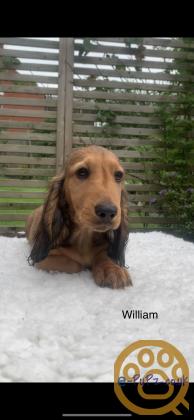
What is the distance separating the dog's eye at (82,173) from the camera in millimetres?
2164

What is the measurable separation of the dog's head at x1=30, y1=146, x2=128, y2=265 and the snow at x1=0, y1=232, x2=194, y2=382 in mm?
208

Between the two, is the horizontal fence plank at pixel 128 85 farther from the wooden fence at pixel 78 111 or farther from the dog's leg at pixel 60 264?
the dog's leg at pixel 60 264

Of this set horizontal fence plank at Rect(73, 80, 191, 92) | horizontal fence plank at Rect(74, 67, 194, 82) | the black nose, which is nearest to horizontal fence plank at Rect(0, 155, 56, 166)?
horizontal fence plank at Rect(73, 80, 191, 92)

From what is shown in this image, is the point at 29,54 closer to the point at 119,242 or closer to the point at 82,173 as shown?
the point at 82,173

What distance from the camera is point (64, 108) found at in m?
4.60

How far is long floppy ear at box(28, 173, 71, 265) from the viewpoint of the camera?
92.7 inches

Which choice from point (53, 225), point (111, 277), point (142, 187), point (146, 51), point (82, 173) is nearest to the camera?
point (111, 277)

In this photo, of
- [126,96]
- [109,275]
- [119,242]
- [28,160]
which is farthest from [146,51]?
[109,275]

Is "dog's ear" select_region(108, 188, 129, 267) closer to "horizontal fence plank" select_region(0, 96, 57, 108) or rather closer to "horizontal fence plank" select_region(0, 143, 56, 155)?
"horizontal fence plank" select_region(0, 143, 56, 155)

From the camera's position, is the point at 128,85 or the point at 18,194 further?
the point at 128,85

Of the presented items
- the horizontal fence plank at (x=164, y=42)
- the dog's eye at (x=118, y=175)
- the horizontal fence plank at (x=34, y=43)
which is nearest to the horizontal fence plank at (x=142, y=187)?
the horizontal fence plank at (x=164, y=42)
